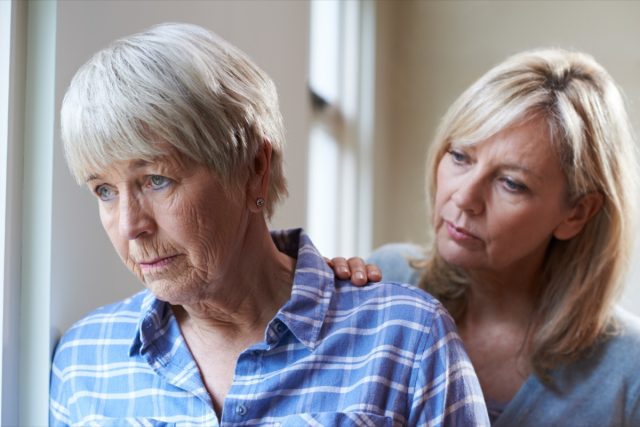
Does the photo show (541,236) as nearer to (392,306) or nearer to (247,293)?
(392,306)

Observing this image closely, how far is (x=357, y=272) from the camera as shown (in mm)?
1357

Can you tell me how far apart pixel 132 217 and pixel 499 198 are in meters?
0.75

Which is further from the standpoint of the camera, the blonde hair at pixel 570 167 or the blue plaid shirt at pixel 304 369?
the blonde hair at pixel 570 167

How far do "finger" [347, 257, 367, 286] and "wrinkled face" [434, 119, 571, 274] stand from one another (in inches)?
12.6

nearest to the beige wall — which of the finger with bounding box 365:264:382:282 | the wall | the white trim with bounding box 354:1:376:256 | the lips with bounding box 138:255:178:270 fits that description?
the white trim with bounding box 354:1:376:256

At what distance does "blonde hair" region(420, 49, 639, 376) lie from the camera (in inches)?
65.2

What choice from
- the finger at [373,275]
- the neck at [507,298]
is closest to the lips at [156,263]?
the finger at [373,275]

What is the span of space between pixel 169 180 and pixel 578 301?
902mm

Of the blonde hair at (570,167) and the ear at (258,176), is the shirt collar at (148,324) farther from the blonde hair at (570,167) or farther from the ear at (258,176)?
the blonde hair at (570,167)

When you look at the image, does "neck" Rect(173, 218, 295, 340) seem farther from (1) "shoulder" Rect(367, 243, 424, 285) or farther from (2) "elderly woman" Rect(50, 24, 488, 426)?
(1) "shoulder" Rect(367, 243, 424, 285)

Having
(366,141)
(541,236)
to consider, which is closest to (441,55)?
(366,141)

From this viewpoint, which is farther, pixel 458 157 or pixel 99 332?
pixel 458 157

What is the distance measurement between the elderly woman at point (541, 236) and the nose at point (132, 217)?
679mm

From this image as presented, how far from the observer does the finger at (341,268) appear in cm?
135
